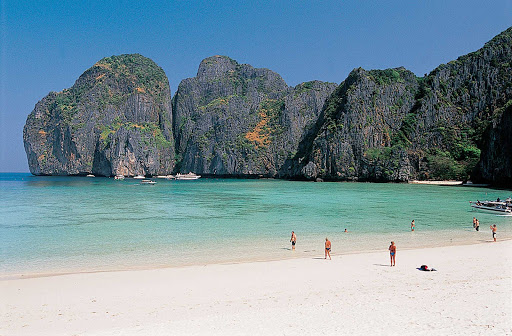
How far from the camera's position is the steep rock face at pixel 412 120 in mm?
109750

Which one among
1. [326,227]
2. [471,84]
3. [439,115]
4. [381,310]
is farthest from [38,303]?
[471,84]

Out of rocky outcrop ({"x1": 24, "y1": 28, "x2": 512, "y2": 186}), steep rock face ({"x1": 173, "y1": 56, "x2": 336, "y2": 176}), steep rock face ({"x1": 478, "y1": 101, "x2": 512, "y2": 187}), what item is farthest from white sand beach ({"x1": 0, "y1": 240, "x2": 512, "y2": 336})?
steep rock face ({"x1": 173, "y1": 56, "x2": 336, "y2": 176})

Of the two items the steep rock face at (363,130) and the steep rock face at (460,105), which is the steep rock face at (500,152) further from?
the steep rock face at (363,130)

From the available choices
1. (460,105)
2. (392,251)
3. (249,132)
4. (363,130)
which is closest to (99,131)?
(249,132)

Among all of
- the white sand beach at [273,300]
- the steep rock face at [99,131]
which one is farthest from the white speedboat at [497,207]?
the steep rock face at [99,131]

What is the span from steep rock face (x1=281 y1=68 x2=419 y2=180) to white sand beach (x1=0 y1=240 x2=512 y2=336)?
100m

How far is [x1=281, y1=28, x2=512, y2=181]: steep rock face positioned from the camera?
110 meters

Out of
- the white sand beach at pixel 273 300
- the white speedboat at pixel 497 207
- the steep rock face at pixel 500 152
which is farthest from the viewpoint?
the steep rock face at pixel 500 152

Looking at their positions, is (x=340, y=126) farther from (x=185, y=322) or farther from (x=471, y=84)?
(x=185, y=322)

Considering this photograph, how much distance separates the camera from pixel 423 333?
302 inches

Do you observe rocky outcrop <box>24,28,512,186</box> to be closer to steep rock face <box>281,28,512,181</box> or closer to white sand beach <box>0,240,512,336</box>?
steep rock face <box>281,28,512,181</box>

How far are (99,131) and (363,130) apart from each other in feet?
437

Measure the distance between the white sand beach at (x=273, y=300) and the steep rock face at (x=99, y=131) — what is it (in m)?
161

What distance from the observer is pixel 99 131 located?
178 metres
